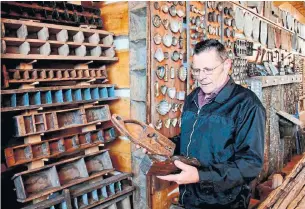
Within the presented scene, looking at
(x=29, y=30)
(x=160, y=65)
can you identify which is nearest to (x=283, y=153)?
(x=160, y=65)

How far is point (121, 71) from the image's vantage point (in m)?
3.17

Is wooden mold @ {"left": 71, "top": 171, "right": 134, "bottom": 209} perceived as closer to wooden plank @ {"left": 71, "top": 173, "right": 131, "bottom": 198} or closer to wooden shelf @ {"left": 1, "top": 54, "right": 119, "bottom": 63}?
wooden plank @ {"left": 71, "top": 173, "right": 131, "bottom": 198}

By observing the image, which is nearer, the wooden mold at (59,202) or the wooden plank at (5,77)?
the wooden plank at (5,77)

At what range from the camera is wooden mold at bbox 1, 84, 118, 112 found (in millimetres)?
2289

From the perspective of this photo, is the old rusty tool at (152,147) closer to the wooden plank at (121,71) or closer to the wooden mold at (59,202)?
the wooden mold at (59,202)

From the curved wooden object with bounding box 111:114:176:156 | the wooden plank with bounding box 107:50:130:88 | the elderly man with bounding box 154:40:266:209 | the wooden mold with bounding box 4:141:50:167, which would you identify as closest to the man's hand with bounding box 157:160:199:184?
the elderly man with bounding box 154:40:266:209

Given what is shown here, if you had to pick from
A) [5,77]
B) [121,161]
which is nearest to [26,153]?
[5,77]

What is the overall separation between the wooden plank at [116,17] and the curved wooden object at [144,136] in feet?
4.58

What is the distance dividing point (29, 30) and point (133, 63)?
3.39ft

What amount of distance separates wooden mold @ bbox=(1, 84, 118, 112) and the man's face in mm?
1329

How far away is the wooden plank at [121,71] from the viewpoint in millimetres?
3098

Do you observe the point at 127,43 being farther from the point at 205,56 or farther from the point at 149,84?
the point at 205,56

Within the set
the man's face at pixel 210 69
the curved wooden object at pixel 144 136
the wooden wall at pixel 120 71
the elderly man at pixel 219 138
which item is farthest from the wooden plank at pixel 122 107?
the man's face at pixel 210 69

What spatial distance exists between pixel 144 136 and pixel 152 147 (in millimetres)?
99
